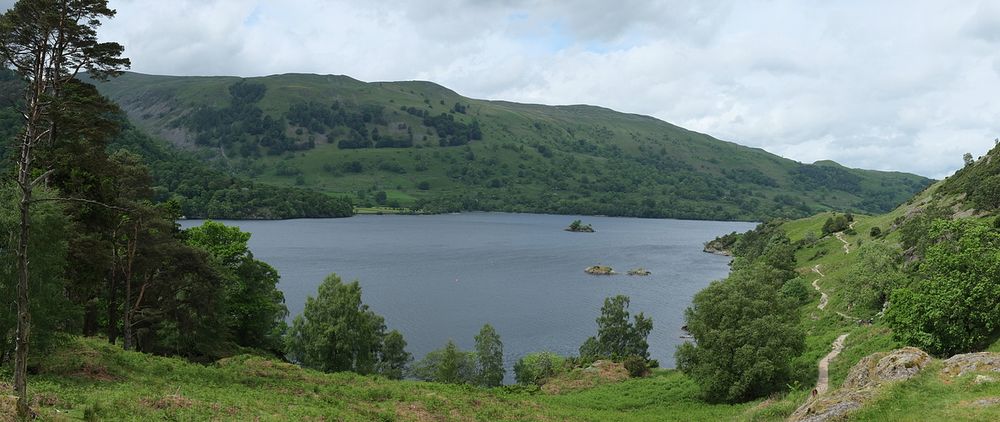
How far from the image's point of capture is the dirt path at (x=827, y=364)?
41.9 meters

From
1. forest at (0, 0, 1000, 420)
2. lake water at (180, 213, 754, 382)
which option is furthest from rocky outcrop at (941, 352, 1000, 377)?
lake water at (180, 213, 754, 382)

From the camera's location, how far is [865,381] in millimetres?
29047

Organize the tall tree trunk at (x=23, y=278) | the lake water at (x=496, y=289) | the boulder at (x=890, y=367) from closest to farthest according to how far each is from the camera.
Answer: the tall tree trunk at (x=23, y=278)
the boulder at (x=890, y=367)
the lake water at (x=496, y=289)

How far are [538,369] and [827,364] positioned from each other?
35.0 m

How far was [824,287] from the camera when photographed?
284ft

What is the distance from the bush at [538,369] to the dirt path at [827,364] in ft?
100

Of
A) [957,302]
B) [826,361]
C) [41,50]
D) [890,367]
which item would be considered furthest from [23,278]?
[826,361]

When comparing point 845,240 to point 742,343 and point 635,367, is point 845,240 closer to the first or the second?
point 635,367

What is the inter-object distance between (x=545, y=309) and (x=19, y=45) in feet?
336

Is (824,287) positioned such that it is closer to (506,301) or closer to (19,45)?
(506,301)

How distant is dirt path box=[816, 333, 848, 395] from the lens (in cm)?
4189

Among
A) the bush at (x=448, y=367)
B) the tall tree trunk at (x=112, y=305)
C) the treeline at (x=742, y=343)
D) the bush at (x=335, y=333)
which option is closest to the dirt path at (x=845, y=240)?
the treeline at (x=742, y=343)

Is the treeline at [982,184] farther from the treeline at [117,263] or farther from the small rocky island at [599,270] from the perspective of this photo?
the treeline at [117,263]

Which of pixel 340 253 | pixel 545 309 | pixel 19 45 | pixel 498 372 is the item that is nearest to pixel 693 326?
pixel 498 372
